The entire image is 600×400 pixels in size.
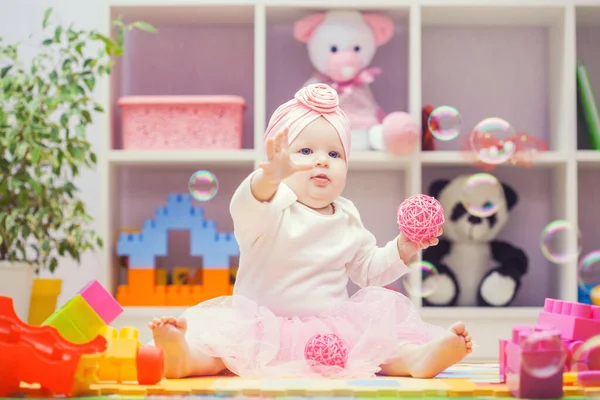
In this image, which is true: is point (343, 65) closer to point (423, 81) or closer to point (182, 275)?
point (423, 81)

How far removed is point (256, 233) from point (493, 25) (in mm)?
1564

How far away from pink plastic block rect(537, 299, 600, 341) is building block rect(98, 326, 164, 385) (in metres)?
0.59

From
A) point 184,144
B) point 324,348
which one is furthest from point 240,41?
Answer: point 324,348

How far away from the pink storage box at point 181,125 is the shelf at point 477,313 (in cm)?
69

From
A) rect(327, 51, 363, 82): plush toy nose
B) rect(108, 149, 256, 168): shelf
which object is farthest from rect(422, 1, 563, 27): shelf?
rect(108, 149, 256, 168): shelf

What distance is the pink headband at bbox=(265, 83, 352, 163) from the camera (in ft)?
4.55

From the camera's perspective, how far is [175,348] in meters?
1.16

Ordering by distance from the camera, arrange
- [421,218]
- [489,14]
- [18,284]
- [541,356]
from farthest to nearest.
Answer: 1. [489,14]
2. [18,284]
3. [421,218]
4. [541,356]

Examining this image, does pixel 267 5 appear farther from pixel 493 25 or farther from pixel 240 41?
pixel 493 25

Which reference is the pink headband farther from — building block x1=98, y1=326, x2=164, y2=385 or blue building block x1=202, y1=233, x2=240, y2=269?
blue building block x1=202, y1=233, x2=240, y2=269

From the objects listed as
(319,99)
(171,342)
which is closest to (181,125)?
(319,99)

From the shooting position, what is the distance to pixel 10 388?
3.34ft

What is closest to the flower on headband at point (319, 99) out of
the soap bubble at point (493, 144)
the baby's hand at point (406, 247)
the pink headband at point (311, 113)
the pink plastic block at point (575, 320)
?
the pink headband at point (311, 113)

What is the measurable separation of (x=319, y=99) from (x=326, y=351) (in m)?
0.44
